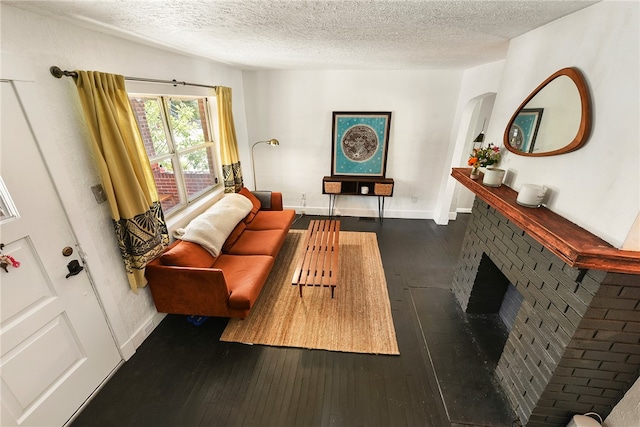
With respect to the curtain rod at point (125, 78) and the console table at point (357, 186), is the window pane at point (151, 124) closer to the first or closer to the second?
the curtain rod at point (125, 78)

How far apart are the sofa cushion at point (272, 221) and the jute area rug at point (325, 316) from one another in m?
0.52

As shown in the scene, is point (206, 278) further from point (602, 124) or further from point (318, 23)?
point (602, 124)

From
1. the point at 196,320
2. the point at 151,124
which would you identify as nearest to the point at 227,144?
the point at 151,124

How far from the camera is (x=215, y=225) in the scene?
2.74m

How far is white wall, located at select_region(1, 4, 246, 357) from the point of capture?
1.41 m

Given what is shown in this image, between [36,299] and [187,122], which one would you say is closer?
[36,299]

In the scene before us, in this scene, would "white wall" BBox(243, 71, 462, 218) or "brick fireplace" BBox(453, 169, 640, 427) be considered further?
"white wall" BBox(243, 71, 462, 218)

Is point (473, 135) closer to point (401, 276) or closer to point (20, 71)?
point (401, 276)

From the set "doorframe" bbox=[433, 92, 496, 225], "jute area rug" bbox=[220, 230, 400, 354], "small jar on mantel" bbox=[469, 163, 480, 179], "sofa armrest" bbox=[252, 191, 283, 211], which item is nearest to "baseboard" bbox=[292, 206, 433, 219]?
"doorframe" bbox=[433, 92, 496, 225]

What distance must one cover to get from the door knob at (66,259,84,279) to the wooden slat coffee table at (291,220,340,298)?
1551 mm

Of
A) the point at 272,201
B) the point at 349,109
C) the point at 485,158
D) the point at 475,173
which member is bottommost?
the point at 272,201

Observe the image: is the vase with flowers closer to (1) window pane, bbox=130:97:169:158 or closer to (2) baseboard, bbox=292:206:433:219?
(2) baseboard, bbox=292:206:433:219

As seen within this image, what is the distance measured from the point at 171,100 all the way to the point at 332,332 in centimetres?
291

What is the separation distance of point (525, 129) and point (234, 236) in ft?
9.33
